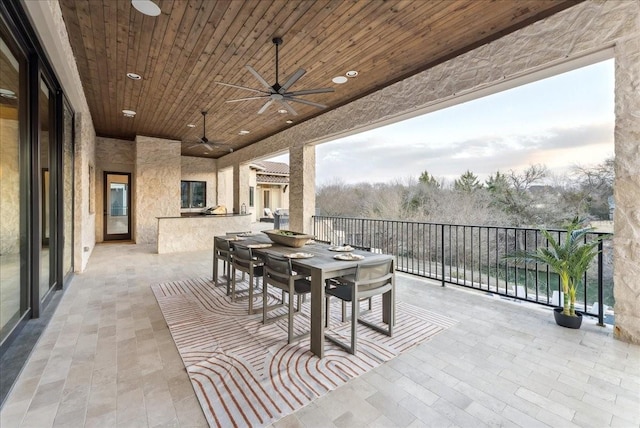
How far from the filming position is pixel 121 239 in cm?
895

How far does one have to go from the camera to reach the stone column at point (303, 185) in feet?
21.4

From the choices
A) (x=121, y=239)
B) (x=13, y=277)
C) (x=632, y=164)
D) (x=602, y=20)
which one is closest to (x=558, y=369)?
(x=632, y=164)

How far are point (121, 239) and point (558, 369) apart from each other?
1079 cm

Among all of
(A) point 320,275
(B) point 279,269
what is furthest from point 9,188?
(A) point 320,275

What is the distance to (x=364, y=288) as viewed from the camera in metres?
2.44

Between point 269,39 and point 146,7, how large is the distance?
1.22 m

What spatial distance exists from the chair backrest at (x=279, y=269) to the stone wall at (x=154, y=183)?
7.14 m

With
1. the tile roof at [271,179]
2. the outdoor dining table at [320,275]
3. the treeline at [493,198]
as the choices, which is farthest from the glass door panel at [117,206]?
the outdoor dining table at [320,275]

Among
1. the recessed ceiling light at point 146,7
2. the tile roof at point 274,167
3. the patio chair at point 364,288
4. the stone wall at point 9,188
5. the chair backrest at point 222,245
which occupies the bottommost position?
the patio chair at point 364,288

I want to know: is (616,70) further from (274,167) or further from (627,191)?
(274,167)

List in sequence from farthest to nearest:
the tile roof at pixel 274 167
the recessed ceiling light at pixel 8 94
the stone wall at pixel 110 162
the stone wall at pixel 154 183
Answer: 1. the tile roof at pixel 274 167
2. the stone wall at pixel 110 162
3. the stone wall at pixel 154 183
4. the recessed ceiling light at pixel 8 94

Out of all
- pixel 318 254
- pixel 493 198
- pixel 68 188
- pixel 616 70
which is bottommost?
pixel 318 254

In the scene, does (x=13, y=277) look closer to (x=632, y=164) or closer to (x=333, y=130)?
(x=333, y=130)

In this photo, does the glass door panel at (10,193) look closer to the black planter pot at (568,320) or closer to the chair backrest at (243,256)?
the chair backrest at (243,256)
